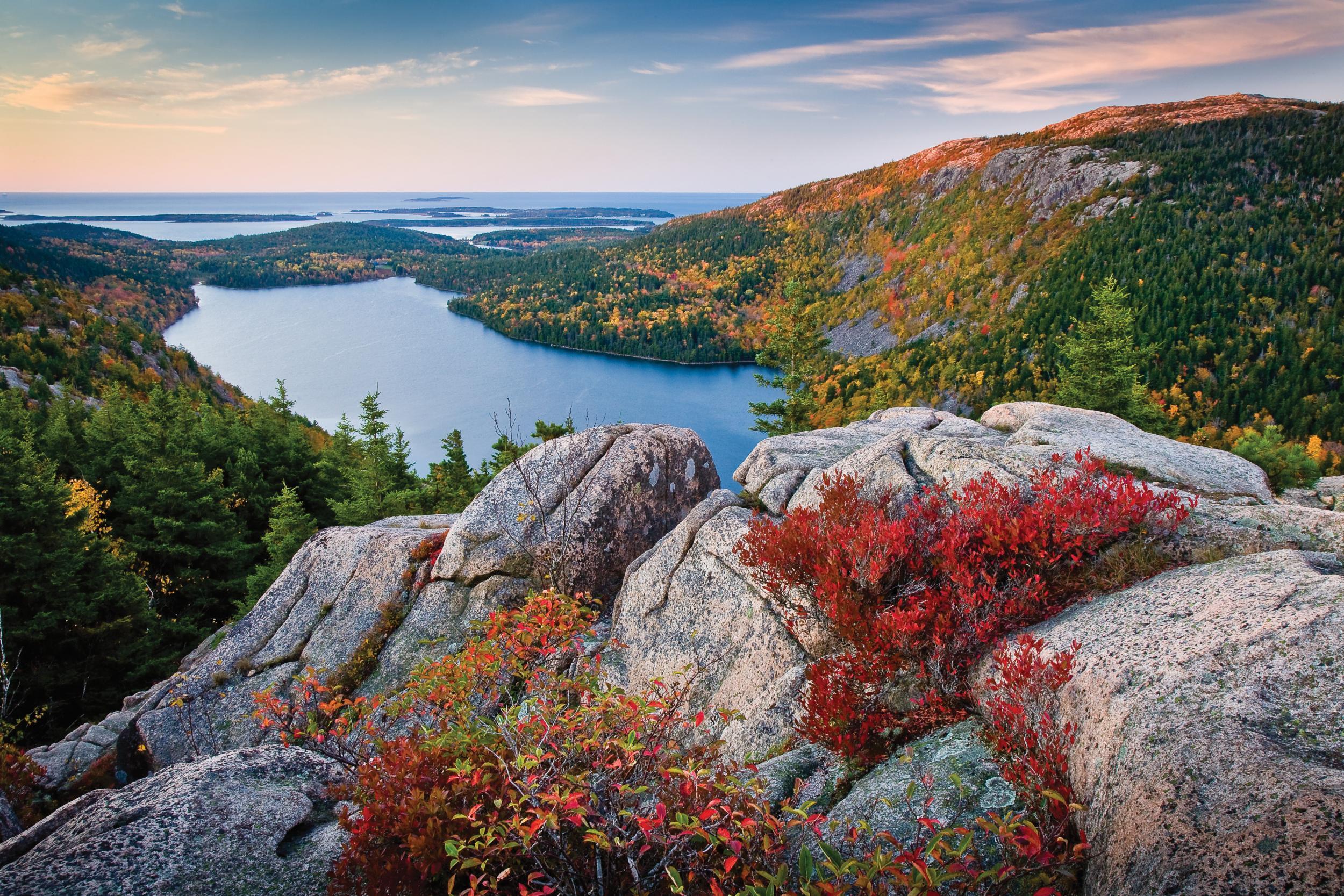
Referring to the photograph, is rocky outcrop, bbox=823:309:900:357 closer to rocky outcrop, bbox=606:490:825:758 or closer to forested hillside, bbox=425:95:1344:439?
forested hillside, bbox=425:95:1344:439

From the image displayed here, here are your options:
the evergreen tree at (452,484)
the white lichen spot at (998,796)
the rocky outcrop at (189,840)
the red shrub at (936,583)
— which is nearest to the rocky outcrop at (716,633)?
the red shrub at (936,583)

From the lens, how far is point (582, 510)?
51.3 feet

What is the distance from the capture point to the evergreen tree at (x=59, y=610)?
24.1m

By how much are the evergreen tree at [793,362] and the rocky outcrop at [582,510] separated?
1260 inches

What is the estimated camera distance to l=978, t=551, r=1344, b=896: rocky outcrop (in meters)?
3.51

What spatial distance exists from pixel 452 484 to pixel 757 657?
34.1 meters

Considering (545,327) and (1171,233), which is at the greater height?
(1171,233)

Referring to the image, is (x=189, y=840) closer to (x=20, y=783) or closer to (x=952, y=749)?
(x=952, y=749)

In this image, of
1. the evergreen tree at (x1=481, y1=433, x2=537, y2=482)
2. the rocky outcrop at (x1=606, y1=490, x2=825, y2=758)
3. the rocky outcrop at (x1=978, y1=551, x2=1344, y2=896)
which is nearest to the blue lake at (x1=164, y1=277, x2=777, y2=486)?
the evergreen tree at (x1=481, y1=433, x2=537, y2=482)

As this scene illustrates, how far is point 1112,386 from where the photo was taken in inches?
1630

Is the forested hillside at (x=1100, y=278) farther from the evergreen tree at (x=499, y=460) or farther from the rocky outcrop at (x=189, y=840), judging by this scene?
the rocky outcrop at (x=189, y=840)

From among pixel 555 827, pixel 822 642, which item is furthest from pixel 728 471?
pixel 555 827

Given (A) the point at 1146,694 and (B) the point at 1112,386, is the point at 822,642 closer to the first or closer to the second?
(A) the point at 1146,694

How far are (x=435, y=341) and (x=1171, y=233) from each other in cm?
17195
